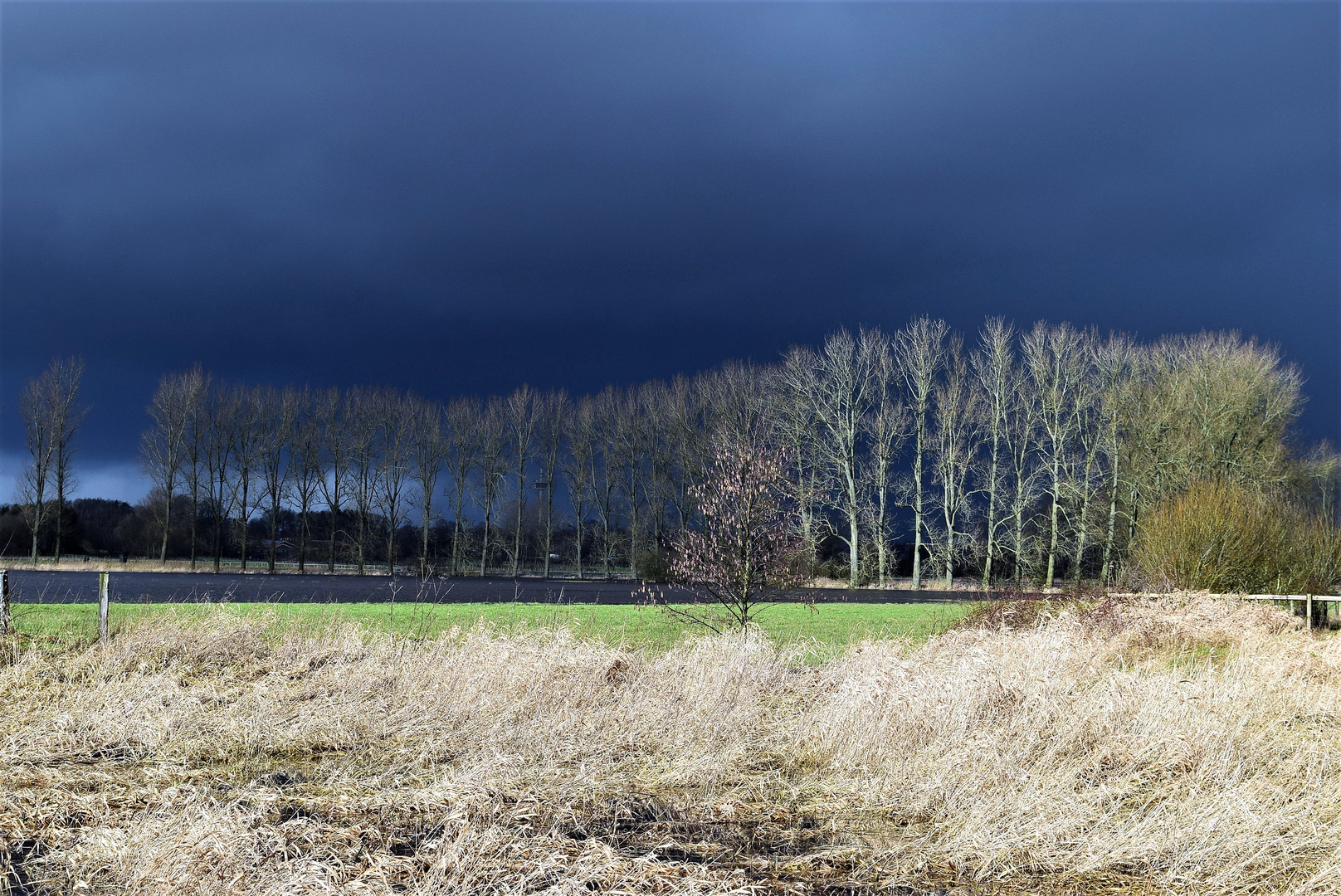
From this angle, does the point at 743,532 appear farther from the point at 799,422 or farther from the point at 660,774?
the point at 799,422

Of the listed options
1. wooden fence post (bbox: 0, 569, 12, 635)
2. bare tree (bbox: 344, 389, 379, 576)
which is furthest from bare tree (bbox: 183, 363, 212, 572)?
wooden fence post (bbox: 0, 569, 12, 635)

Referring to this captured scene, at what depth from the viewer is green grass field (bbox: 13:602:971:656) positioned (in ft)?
45.0

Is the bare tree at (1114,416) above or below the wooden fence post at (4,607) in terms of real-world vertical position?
above

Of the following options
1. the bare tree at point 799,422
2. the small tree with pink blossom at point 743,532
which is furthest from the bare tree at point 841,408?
the small tree with pink blossom at point 743,532

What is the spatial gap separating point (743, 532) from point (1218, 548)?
1539 centimetres

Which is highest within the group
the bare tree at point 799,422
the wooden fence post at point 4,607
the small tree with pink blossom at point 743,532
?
the bare tree at point 799,422

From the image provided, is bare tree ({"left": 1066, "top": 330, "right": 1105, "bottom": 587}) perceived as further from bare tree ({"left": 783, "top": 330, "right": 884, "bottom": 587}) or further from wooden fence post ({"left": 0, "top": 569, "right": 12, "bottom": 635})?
wooden fence post ({"left": 0, "top": 569, "right": 12, "bottom": 635})

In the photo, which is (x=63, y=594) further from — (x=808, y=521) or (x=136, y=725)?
(x=808, y=521)

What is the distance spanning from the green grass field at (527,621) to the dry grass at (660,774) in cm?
298

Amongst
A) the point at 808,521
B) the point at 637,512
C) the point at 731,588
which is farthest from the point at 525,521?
the point at 731,588

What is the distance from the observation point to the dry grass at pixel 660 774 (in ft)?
14.8

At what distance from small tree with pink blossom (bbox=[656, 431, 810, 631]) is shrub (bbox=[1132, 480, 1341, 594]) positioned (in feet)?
39.9

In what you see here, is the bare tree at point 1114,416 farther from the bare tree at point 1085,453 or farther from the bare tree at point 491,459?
the bare tree at point 491,459

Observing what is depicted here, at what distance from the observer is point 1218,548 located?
21688mm
